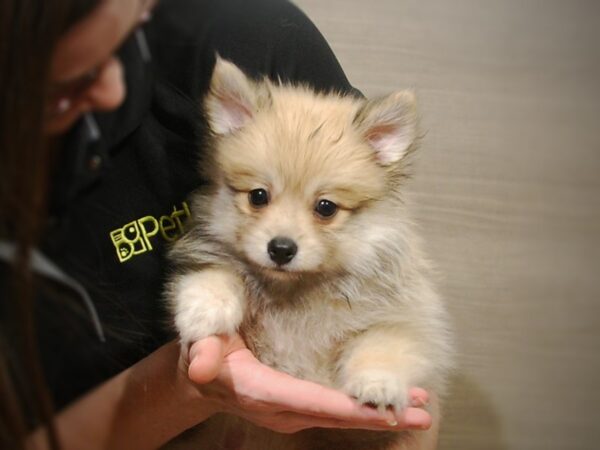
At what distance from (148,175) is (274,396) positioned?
0.47m

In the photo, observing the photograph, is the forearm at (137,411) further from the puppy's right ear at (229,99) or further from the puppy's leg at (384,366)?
the puppy's right ear at (229,99)

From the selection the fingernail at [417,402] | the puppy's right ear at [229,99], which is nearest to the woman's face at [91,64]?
the puppy's right ear at [229,99]

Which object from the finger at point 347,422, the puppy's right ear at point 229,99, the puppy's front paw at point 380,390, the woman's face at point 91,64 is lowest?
the finger at point 347,422

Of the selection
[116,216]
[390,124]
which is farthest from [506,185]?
[116,216]

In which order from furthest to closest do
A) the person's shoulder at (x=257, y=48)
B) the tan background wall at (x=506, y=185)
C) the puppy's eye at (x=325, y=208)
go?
the tan background wall at (x=506, y=185) < the person's shoulder at (x=257, y=48) < the puppy's eye at (x=325, y=208)

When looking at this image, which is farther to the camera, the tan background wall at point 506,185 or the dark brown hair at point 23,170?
the tan background wall at point 506,185

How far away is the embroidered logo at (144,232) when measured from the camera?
3.71ft

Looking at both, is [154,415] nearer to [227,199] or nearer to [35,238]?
[227,199]

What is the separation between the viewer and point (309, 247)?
1.01 m

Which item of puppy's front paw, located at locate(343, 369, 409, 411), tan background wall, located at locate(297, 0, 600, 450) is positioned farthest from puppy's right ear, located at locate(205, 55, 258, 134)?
tan background wall, located at locate(297, 0, 600, 450)

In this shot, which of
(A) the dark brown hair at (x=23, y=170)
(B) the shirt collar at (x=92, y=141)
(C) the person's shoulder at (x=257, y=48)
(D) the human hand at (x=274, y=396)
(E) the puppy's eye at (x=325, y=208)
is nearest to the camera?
(A) the dark brown hair at (x=23, y=170)

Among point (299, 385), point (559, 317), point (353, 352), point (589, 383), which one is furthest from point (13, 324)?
point (589, 383)

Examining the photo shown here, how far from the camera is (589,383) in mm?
1849

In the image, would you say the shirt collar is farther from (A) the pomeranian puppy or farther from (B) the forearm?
(B) the forearm
